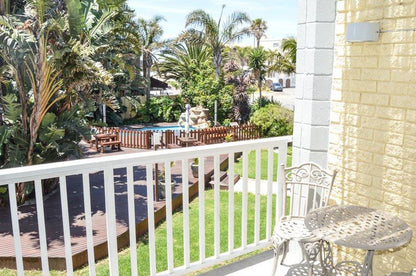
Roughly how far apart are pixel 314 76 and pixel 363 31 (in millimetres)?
527

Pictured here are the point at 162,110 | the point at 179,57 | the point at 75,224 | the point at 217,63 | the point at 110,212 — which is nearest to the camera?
the point at 110,212

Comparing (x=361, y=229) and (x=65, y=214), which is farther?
(x=65, y=214)

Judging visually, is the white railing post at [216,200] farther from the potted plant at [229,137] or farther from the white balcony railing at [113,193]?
the potted plant at [229,137]

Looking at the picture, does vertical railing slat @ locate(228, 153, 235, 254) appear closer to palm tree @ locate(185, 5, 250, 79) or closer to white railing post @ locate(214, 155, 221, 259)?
white railing post @ locate(214, 155, 221, 259)

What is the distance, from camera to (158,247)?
6348 mm

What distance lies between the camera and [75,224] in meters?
7.26

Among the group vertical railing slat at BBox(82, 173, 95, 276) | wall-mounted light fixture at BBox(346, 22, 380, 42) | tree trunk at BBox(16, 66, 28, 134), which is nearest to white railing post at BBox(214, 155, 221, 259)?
vertical railing slat at BBox(82, 173, 95, 276)

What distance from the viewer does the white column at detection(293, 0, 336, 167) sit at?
9.61ft

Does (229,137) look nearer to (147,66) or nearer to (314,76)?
(147,66)

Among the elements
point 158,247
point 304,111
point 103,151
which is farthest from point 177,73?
point 304,111

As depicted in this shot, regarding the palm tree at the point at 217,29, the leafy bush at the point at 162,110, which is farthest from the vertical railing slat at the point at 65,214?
the leafy bush at the point at 162,110

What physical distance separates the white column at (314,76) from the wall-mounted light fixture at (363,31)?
0.82ft

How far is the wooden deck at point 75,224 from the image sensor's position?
594 centimetres

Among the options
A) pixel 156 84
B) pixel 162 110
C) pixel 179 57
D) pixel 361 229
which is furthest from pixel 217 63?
pixel 361 229
